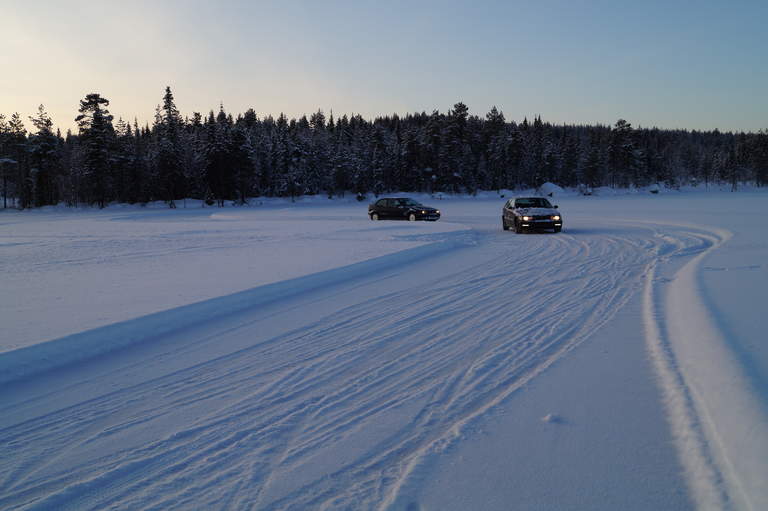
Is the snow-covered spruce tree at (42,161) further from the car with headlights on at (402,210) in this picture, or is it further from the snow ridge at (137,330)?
the snow ridge at (137,330)

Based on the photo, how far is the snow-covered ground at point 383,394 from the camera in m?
3.07

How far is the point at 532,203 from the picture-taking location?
22547mm

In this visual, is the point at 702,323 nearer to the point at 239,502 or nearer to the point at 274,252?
the point at 239,502

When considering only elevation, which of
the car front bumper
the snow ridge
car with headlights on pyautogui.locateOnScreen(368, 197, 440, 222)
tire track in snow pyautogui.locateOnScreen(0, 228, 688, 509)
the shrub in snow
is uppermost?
the shrub in snow

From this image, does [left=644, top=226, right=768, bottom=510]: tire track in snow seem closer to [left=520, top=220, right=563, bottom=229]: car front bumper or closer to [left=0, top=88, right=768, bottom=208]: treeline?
[left=520, top=220, right=563, bottom=229]: car front bumper

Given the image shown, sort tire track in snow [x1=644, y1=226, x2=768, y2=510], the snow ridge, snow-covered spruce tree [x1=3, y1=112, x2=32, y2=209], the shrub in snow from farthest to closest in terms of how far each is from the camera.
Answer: the shrub in snow < snow-covered spruce tree [x1=3, y1=112, x2=32, y2=209] < the snow ridge < tire track in snow [x1=644, y1=226, x2=768, y2=510]

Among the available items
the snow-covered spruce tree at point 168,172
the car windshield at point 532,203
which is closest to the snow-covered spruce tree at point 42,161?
the snow-covered spruce tree at point 168,172

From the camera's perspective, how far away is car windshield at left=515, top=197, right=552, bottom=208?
22.3 metres

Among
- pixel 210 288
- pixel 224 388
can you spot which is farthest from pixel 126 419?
pixel 210 288

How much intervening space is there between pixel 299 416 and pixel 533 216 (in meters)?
18.7

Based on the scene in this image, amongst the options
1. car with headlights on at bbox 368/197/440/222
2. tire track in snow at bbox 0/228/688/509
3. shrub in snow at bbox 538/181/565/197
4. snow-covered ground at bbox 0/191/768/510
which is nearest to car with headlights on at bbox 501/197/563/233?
car with headlights on at bbox 368/197/440/222

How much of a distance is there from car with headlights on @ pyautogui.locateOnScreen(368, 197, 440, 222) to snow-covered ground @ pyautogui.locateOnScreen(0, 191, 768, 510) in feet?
66.0

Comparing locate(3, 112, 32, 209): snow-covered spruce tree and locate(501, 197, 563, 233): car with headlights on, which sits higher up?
locate(3, 112, 32, 209): snow-covered spruce tree

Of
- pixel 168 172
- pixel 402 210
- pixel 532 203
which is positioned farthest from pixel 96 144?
pixel 532 203
